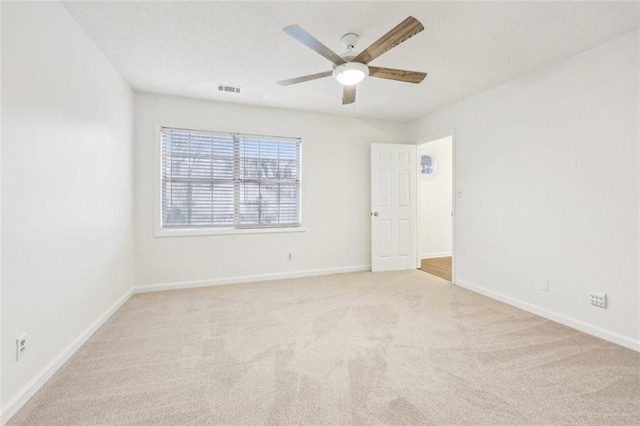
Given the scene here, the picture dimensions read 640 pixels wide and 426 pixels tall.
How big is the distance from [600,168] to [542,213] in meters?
0.62

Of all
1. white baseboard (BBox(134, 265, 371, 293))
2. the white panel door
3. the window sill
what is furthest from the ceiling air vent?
white baseboard (BBox(134, 265, 371, 293))

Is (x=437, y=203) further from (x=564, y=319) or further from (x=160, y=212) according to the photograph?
(x=160, y=212)

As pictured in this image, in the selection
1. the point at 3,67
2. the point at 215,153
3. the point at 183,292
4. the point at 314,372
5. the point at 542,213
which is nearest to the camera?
the point at 3,67

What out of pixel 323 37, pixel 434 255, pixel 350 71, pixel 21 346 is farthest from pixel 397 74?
pixel 434 255

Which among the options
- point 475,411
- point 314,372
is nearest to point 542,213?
point 475,411

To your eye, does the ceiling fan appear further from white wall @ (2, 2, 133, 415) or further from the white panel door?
the white panel door

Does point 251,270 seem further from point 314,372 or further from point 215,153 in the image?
point 314,372

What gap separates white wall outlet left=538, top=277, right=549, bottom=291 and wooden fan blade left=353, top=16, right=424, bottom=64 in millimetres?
2687

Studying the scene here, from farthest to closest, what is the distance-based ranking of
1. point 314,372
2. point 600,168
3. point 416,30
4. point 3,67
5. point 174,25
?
point 600,168
point 174,25
point 314,372
point 416,30
point 3,67

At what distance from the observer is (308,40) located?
183 cm

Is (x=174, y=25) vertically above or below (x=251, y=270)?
above

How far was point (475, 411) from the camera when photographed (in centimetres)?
157

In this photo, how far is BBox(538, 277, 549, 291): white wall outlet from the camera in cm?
288

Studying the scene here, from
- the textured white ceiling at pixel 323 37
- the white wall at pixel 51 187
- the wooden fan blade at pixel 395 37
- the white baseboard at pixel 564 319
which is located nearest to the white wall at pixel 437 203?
the white baseboard at pixel 564 319
